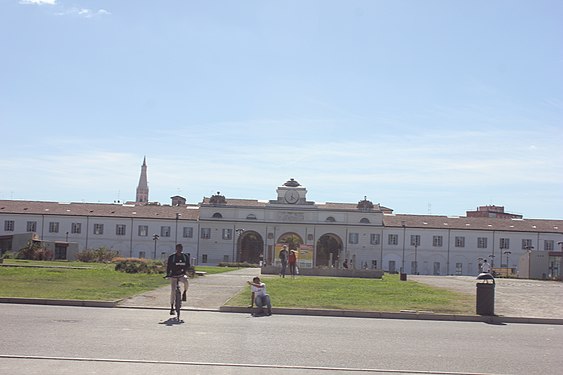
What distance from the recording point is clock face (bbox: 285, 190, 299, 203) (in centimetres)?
9531

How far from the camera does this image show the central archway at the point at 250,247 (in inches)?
3716

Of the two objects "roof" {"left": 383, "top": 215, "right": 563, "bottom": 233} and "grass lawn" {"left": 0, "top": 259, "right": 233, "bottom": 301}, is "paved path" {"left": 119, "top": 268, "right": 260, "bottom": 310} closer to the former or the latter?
"grass lawn" {"left": 0, "top": 259, "right": 233, "bottom": 301}

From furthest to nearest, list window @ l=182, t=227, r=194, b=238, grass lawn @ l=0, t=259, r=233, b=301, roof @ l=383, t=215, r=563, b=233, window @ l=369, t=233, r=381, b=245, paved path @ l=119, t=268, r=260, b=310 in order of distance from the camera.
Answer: window @ l=182, t=227, r=194, b=238
window @ l=369, t=233, r=381, b=245
roof @ l=383, t=215, r=563, b=233
grass lawn @ l=0, t=259, r=233, b=301
paved path @ l=119, t=268, r=260, b=310

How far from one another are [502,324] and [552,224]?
272 ft

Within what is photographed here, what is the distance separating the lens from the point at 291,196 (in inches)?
3765

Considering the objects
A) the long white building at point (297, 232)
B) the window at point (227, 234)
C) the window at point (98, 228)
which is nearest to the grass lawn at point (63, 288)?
the long white building at point (297, 232)

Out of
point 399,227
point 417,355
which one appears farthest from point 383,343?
point 399,227

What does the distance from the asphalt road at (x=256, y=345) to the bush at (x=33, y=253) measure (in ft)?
123

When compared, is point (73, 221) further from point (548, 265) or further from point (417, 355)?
point (417, 355)

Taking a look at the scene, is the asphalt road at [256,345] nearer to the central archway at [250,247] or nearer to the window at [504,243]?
the window at [504,243]

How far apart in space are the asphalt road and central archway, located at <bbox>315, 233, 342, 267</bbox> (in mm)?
77749

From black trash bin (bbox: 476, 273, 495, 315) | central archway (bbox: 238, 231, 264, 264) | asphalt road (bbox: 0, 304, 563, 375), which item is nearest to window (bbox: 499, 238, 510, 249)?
central archway (bbox: 238, 231, 264, 264)

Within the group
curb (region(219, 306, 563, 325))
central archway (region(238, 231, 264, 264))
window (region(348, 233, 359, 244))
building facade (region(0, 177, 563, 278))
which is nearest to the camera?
curb (region(219, 306, 563, 325))

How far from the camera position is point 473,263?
301 ft
